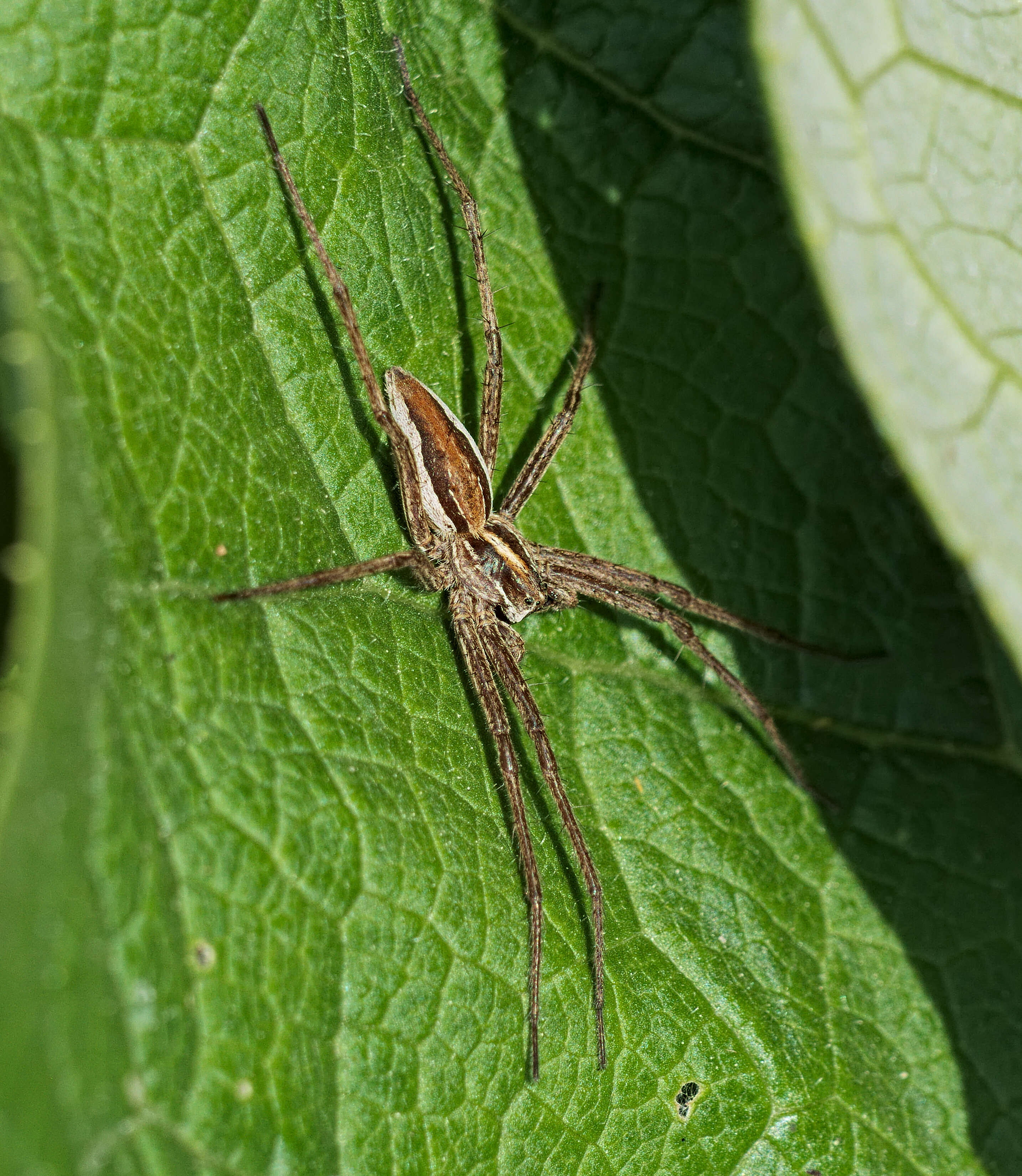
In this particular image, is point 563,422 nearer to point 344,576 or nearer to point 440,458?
point 440,458

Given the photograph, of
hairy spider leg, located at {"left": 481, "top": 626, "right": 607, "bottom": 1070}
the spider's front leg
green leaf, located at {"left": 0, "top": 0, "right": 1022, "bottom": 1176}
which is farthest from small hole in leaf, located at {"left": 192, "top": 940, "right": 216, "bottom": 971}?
hairy spider leg, located at {"left": 481, "top": 626, "right": 607, "bottom": 1070}

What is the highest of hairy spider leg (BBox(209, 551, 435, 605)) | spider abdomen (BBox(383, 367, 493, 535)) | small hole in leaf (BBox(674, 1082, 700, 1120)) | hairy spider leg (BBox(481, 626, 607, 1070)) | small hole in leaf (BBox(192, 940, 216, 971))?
spider abdomen (BBox(383, 367, 493, 535))

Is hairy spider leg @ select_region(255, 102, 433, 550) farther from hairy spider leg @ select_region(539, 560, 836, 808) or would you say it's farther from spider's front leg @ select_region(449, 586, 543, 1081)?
hairy spider leg @ select_region(539, 560, 836, 808)

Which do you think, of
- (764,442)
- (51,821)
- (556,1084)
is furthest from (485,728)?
(51,821)

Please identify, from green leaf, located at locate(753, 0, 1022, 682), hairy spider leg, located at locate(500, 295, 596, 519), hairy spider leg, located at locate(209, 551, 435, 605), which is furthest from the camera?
hairy spider leg, located at locate(500, 295, 596, 519)

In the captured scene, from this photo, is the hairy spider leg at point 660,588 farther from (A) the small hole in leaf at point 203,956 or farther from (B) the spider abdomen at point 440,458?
(A) the small hole in leaf at point 203,956

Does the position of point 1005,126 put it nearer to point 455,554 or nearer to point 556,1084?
point 455,554

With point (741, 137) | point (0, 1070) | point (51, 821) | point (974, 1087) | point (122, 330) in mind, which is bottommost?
point (974, 1087)
